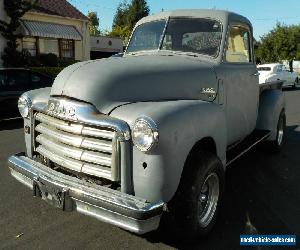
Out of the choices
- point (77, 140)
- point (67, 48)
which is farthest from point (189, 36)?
point (67, 48)

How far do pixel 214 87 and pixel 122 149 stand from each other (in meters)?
1.73

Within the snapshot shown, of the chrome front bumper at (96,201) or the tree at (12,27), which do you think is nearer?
the chrome front bumper at (96,201)

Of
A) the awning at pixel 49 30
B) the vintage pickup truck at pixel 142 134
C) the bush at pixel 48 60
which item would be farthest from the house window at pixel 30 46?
the vintage pickup truck at pixel 142 134

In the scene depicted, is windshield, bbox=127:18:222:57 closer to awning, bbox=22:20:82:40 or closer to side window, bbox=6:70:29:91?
side window, bbox=6:70:29:91

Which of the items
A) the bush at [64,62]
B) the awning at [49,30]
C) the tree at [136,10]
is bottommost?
the bush at [64,62]

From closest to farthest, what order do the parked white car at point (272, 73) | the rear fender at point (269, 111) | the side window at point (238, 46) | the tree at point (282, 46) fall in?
the side window at point (238, 46), the rear fender at point (269, 111), the parked white car at point (272, 73), the tree at point (282, 46)

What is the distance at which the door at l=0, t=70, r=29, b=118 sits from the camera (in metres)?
10.3

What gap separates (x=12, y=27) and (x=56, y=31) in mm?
3348

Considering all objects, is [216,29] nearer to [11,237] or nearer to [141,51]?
[141,51]

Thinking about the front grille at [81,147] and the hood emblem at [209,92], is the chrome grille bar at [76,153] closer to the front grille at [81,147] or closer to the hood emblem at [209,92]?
the front grille at [81,147]

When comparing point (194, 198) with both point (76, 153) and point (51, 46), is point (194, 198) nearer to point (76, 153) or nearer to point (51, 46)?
point (76, 153)

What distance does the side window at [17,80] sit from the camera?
1064 centimetres

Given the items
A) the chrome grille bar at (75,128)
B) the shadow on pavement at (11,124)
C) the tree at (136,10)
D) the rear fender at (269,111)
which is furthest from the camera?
the tree at (136,10)

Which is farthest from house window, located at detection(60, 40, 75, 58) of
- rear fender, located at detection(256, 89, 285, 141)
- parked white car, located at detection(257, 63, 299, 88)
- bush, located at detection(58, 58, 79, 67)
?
rear fender, located at detection(256, 89, 285, 141)
